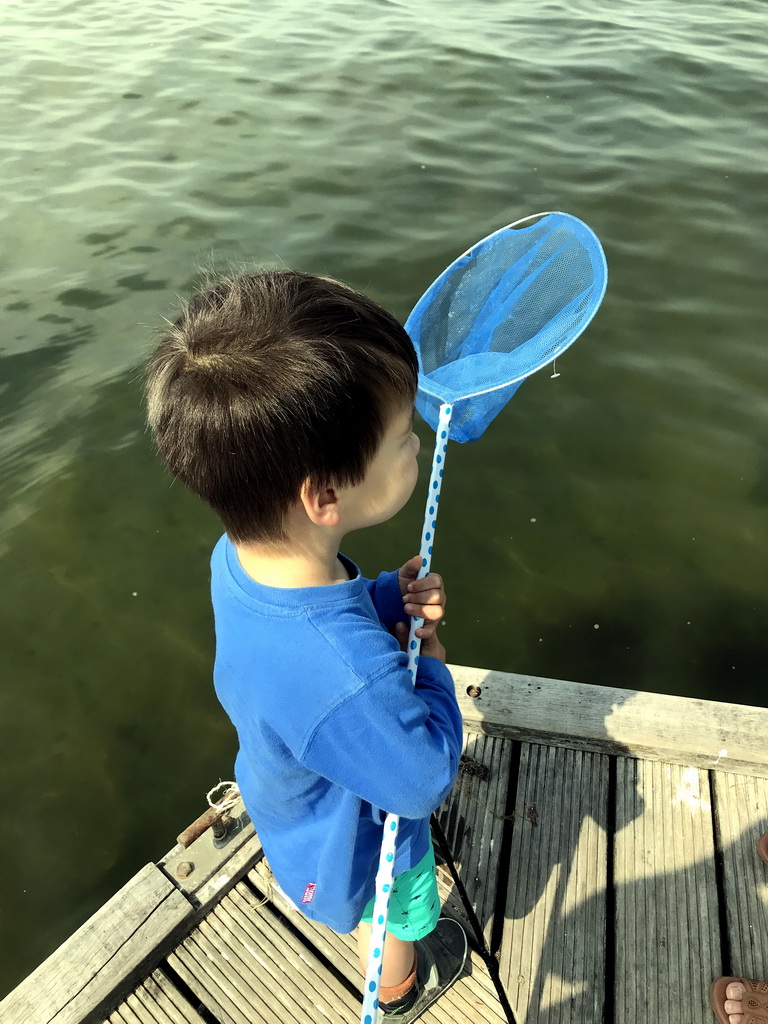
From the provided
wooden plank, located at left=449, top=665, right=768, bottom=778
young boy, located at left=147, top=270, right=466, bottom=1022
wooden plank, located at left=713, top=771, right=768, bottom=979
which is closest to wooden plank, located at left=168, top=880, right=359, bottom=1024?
wooden plank, located at left=449, top=665, right=768, bottom=778

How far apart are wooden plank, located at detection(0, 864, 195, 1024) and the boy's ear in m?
1.68

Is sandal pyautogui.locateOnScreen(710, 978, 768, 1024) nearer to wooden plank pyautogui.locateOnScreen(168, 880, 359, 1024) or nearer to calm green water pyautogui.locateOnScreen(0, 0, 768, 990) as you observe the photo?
wooden plank pyautogui.locateOnScreen(168, 880, 359, 1024)

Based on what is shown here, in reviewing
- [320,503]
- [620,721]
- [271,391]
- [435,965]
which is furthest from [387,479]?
[620,721]

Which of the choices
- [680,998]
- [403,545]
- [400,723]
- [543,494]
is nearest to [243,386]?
Answer: [400,723]

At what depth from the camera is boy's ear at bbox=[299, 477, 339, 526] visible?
4.63 ft

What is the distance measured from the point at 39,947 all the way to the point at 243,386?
9.97 feet

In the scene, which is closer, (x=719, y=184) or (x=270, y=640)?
(x=270, y=640)

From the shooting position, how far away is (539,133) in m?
8.09

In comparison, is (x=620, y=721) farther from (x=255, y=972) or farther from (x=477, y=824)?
(x=255, y=972)

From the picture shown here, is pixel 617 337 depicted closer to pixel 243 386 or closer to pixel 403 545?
pixel 403 545

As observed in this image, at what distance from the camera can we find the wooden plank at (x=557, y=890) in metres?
2.28

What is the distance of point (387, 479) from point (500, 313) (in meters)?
1.04

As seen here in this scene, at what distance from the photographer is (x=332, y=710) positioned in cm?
135

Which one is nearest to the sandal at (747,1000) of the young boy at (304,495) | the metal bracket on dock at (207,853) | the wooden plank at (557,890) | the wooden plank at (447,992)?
the wooden plank at (557,890)
